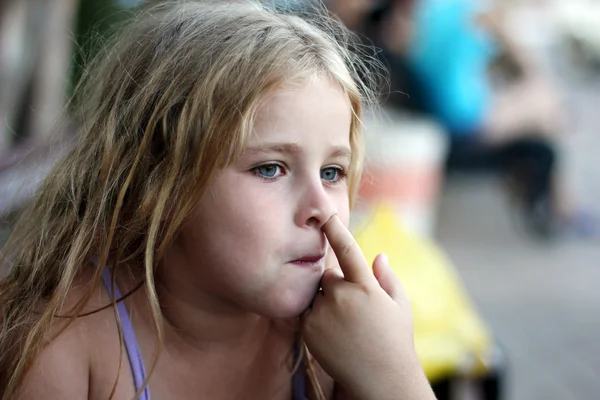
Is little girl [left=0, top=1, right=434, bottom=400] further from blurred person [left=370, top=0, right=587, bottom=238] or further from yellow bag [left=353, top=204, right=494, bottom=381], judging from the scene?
blurred person [left=370, top=0, right=587, bottom=238]

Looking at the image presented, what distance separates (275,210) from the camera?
111 cm

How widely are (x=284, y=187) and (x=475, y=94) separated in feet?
15.2

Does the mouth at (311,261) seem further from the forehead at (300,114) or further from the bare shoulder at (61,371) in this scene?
the bare shoulder at (61,371)

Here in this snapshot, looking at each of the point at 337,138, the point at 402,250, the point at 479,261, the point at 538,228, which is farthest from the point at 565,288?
the point at 337,138

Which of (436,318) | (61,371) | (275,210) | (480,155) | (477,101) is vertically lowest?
(480,155)

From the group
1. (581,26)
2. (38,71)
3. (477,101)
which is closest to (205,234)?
(38,71)

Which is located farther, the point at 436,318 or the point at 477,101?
the point at 477,101

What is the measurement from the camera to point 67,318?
1192mm

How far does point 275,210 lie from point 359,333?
0.23 metres

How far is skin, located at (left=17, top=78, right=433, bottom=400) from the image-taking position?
1115 millimetres

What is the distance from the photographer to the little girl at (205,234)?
1.12 meters

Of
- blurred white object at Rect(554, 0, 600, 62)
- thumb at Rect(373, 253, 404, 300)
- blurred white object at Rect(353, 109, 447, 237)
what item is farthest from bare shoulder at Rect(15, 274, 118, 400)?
blurred white object at Rect(554, 0, 600, 62)

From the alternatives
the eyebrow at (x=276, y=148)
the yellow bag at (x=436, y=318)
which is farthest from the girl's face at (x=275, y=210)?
the yellow bag at (x=436, y=318)

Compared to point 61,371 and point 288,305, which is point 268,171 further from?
point 61,371
